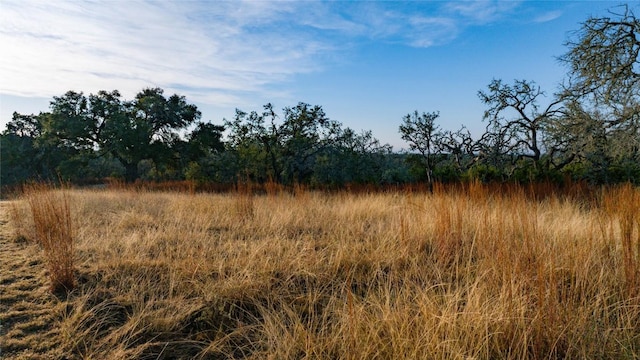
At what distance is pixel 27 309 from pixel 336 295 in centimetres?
231

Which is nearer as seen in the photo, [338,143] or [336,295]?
[336,295]

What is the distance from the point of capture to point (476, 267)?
273 cm

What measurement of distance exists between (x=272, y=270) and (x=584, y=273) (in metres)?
2.45

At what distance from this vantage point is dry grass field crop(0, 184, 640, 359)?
5.66 feet

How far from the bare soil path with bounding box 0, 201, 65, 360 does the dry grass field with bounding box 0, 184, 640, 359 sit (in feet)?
0.04

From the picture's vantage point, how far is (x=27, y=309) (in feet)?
7.56

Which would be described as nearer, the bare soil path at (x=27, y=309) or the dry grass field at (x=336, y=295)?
the dry grass field at (x=336, y=295)

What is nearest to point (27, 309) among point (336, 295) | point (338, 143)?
point (336, 295)

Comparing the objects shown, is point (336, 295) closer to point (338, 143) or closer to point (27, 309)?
point (27, 309)

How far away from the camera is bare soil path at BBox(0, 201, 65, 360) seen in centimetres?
185

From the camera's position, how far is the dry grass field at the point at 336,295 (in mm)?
1727

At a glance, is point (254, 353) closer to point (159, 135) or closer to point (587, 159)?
point (587, 159)

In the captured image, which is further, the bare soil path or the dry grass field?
the bare soil path

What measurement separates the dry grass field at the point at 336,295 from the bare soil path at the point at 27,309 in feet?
0.04
